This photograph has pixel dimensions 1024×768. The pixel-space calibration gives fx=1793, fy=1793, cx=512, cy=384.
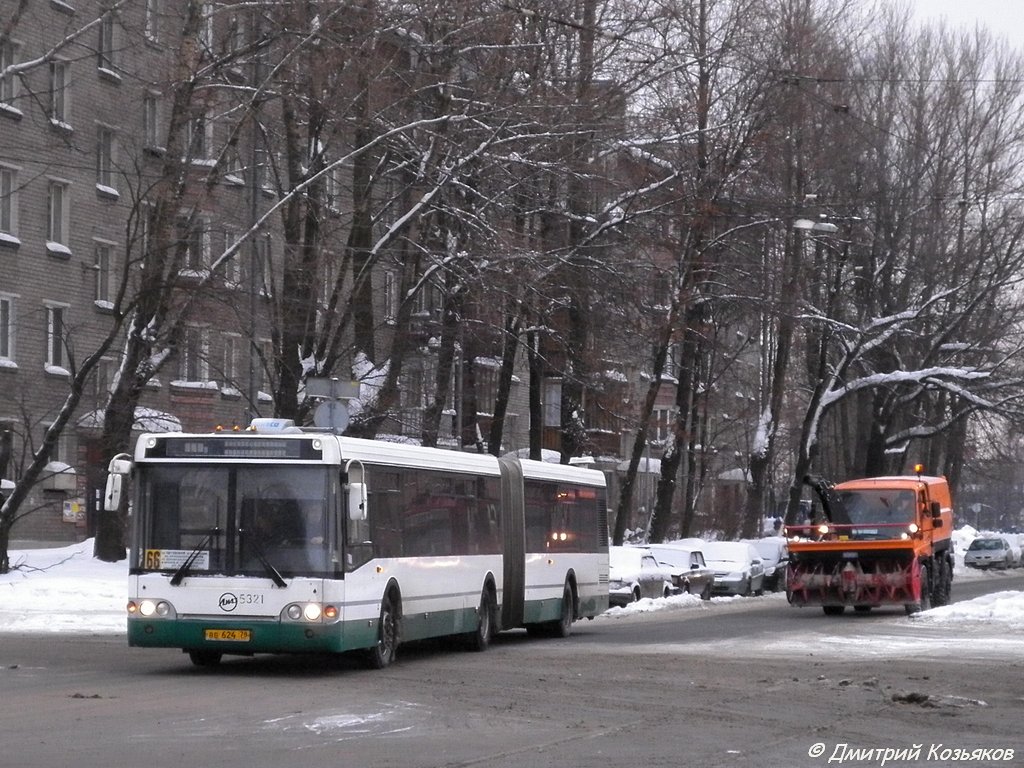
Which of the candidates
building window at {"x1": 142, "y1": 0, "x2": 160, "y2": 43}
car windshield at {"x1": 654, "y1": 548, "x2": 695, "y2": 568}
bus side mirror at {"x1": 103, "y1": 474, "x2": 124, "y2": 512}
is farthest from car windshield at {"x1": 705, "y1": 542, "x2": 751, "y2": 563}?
bus side mirror at {"x1": 103, "y1": 474, "x2": 124, "y2": 512}

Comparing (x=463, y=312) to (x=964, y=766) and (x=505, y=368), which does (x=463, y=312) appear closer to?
(x=505, y=368)

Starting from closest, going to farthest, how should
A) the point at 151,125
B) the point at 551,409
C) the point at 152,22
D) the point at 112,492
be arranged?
the point at 112,492
the point at 152,22
the point at 151,125
the point at 551,409

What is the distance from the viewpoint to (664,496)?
5053cm

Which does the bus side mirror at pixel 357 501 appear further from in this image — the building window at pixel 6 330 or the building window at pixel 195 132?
the building window at pixel 6 330

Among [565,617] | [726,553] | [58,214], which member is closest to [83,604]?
[565,617]

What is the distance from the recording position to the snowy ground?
1029 inches

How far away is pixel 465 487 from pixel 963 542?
240 ft

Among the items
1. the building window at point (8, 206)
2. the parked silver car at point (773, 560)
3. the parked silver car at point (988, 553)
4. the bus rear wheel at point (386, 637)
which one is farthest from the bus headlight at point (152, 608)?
the parked silver car at point (988, 553)

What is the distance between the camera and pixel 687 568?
39.6m

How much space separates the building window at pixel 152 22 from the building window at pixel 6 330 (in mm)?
14101

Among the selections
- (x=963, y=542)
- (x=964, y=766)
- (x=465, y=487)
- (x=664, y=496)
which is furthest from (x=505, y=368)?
(x=963, y=542)

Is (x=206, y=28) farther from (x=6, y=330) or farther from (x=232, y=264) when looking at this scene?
(x=6, y=330)

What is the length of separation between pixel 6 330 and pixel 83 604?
64.0 ft

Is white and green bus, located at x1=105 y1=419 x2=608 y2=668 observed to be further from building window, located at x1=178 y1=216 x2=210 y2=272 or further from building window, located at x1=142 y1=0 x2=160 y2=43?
building window, located at x1=142 y1=0 x2=160 y2=43
